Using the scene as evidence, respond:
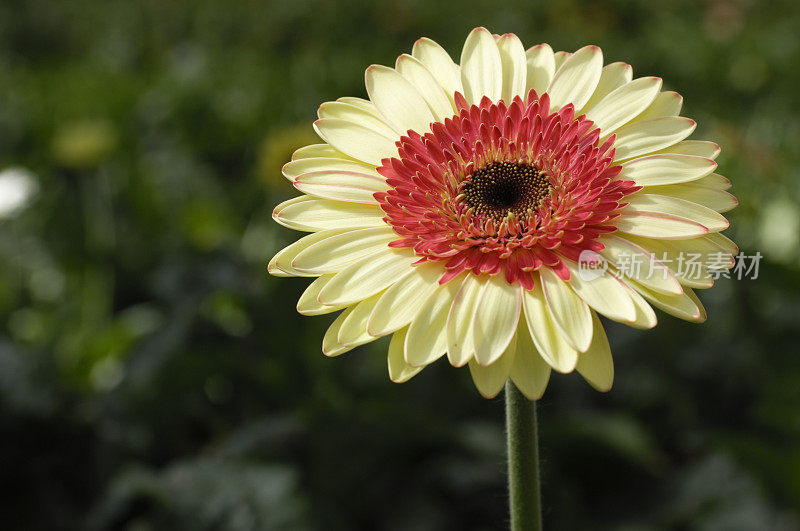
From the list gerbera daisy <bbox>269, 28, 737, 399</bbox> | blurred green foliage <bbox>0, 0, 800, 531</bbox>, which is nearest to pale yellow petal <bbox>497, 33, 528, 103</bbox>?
gerbera daisy <bbox>269, 28, 737, 399</bbox>

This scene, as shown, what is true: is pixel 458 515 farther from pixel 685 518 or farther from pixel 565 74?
pixel 565 74

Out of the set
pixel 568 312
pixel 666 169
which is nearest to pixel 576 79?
pixel 666 169

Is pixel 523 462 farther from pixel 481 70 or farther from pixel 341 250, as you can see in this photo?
pixel 481 70

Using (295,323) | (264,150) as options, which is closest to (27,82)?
(264,150)

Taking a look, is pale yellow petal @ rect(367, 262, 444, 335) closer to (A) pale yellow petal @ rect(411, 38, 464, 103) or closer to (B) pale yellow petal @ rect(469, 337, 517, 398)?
(B) pale yellow petal @ rect(469, 337, 517, 398)

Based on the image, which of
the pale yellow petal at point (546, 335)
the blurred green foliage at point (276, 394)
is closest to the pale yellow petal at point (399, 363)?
the pale yellow petal at point (546, 335)

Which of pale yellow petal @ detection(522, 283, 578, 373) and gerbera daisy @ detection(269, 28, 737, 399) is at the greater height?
gerbera daisy @ detection(269, 28, 737, 399)

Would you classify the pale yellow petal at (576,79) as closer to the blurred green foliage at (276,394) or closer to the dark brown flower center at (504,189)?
the dark brown flower center at (504,189)
